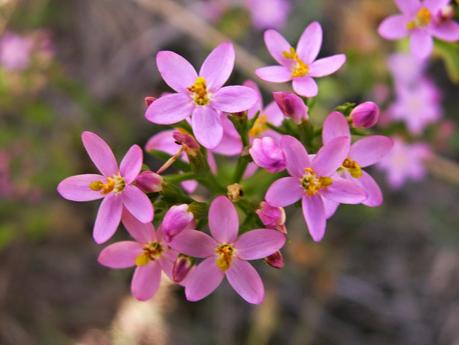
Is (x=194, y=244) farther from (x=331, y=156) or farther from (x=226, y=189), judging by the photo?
(x=331, y=156)

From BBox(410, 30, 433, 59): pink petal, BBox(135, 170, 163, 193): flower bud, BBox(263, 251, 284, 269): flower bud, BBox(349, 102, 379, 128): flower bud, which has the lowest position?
BBox(263, 251, 284, 269): flower bud

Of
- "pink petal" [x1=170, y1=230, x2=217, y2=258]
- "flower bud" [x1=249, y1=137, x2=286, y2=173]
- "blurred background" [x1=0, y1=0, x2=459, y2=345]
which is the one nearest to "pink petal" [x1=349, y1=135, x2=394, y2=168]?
"flower bud" [x1=249, y1=137, x2=286, y2=173]

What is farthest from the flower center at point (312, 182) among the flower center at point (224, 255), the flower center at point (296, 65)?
the flower center at point (296, 65)

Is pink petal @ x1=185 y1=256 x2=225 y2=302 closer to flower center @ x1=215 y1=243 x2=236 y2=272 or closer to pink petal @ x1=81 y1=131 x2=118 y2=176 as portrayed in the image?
flower center @ x1=215 y1=243 x2=236 y2=272

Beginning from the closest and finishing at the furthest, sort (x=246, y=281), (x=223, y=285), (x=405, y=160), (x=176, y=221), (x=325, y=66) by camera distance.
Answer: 1. (x=176, y=221)
2. (x=246, y=281)
3. (x=325, y=66)
4. (x=405, y=160)
5. (x=223, y=285)

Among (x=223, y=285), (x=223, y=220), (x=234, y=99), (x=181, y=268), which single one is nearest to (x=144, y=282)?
(x=181, y=268)

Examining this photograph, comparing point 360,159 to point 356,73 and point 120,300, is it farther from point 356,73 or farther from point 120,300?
point 120,300

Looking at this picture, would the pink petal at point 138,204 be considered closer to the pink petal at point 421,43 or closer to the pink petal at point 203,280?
the pink petal at point 203,280
